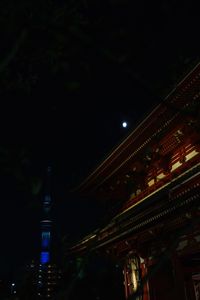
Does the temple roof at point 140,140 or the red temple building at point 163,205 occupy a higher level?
the temple roof at point 140,140

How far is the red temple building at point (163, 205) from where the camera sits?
26.5 feet

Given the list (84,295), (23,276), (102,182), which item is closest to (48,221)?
(84,295)

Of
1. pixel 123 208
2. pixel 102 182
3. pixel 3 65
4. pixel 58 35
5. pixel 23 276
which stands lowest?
pixel 23 276

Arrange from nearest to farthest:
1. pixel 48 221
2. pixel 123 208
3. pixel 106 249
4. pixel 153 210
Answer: pixel 153 210, pixel 106 249, pixel 123 208, pixel 48 221

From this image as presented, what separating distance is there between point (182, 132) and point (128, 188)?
6.37 metres

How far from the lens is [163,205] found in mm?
8039

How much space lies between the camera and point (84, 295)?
28.7 m

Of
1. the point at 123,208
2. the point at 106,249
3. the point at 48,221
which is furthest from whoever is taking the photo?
the point at 48,221

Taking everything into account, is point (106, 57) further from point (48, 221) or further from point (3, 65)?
point (48, 221)

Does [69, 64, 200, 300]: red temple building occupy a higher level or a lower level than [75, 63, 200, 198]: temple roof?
lower

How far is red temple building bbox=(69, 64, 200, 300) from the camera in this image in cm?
808

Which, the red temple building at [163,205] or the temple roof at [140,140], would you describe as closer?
the red temple building at [163,205]

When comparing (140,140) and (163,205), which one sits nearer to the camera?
(163,205)

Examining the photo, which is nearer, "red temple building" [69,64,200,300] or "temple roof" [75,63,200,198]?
"red temple building" [69,64,200,300]
